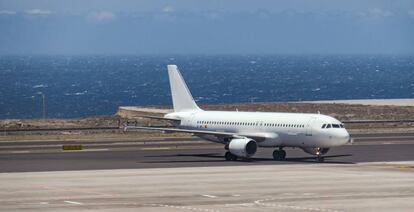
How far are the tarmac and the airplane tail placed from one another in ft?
9.62

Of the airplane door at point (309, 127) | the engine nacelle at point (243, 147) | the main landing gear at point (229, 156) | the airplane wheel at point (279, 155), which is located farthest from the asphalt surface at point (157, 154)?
the airplane door at point (309, 127)

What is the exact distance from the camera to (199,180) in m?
57.3

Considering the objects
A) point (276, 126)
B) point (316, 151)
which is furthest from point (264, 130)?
point (316, 151)

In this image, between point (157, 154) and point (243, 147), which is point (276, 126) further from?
→ point (157, 154)

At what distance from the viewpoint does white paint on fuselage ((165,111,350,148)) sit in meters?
71.2

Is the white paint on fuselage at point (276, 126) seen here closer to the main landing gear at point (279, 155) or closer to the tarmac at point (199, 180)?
the main landing gear at point (279, 155)

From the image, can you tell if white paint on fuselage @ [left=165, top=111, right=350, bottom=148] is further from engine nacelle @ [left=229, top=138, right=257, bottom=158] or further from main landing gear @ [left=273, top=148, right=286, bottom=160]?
engine nacelle @ [left=229, top=138, right=257, bottom=158]

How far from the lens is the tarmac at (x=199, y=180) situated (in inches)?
1850

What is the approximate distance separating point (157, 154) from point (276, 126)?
8.74 m

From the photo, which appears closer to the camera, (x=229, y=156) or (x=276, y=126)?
(x=229, y=156)

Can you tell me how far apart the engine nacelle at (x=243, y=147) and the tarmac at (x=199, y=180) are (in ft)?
1.85

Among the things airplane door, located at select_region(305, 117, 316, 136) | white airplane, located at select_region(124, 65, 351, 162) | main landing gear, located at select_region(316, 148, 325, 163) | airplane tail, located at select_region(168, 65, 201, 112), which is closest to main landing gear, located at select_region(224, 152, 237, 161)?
white airplane, located at select_region(124, 65, 351, 162)

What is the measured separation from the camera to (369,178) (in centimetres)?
5794

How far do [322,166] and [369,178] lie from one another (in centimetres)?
874
